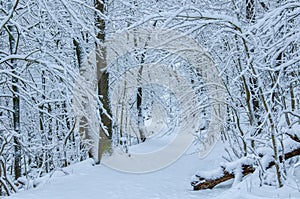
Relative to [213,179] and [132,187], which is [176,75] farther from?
[132,187]

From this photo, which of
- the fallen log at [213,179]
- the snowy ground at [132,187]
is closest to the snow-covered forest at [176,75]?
the fallen log at [213,179]

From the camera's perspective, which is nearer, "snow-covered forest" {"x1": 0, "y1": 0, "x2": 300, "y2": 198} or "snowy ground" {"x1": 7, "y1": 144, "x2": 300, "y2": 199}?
"snow-covered forest" {"x1": 0, "y1": 0, "x2": 300, "y2": 198}

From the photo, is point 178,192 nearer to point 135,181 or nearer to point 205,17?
point 135,181

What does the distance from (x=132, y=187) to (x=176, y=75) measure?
4301 millimetres

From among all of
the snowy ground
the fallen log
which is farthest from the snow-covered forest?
the snowy ground

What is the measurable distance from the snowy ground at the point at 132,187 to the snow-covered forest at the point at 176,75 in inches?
10.2

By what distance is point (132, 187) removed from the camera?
18.0ft

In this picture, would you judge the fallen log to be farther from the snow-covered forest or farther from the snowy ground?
the snowy ground

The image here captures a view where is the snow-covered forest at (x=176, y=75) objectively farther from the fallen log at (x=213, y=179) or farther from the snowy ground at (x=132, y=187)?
the snowy ground at (x=132, y=187)

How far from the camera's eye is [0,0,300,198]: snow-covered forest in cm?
390

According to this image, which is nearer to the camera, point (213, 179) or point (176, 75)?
point (213, 179)

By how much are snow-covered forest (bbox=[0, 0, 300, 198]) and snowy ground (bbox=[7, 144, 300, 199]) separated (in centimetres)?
26

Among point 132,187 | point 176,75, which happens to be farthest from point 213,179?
point 176,75

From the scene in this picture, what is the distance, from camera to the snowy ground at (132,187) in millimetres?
4174
